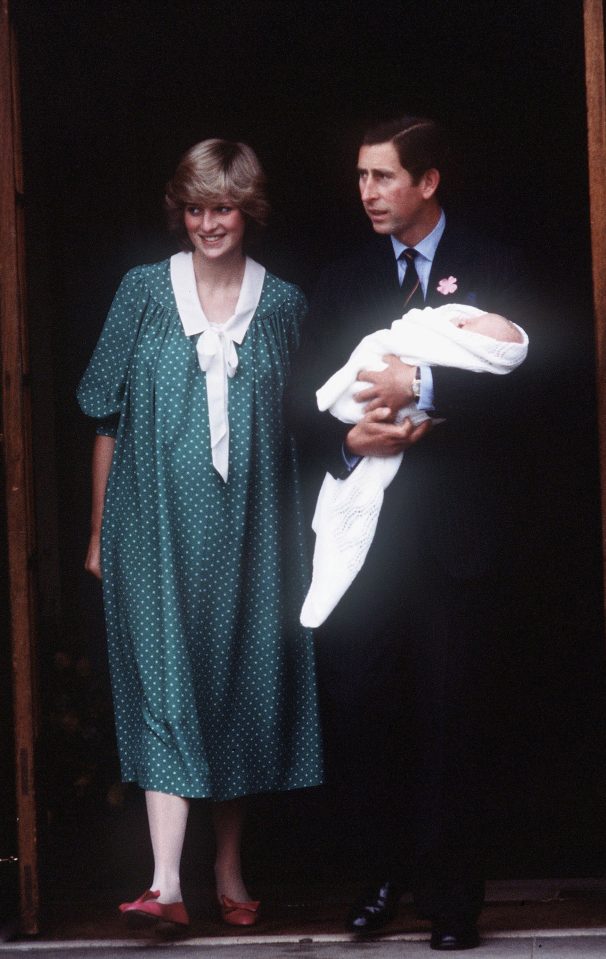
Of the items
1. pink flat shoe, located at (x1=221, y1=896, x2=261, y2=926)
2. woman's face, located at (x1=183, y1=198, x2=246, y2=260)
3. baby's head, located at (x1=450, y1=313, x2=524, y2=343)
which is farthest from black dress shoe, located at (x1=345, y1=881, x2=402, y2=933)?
woman's face, located at (x1=183, y1=198, x2=246, y2=260)

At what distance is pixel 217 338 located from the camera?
4.55 m

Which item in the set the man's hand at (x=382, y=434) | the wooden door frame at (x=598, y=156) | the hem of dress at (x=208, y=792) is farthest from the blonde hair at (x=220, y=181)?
the hem of dress at (x=208, y=792)

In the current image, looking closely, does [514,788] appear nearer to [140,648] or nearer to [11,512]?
[140,648]

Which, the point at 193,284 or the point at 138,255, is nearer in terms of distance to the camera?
the point at 193,284

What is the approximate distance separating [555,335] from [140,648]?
1.45 m

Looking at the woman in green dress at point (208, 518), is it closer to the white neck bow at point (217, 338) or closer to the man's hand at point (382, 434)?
the white neck bow at point (217, 338)

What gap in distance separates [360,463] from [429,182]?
79cm

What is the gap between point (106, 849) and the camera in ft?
17.2

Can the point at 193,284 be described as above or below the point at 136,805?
above

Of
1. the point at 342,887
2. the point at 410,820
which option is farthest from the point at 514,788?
the point at 410,820

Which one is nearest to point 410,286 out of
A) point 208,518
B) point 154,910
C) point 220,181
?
point 220,181

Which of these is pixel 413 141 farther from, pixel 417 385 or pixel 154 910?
pixel 154 910

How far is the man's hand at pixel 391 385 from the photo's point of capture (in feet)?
13.6

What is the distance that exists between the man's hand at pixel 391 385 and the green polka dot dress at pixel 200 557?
512 millimetres
